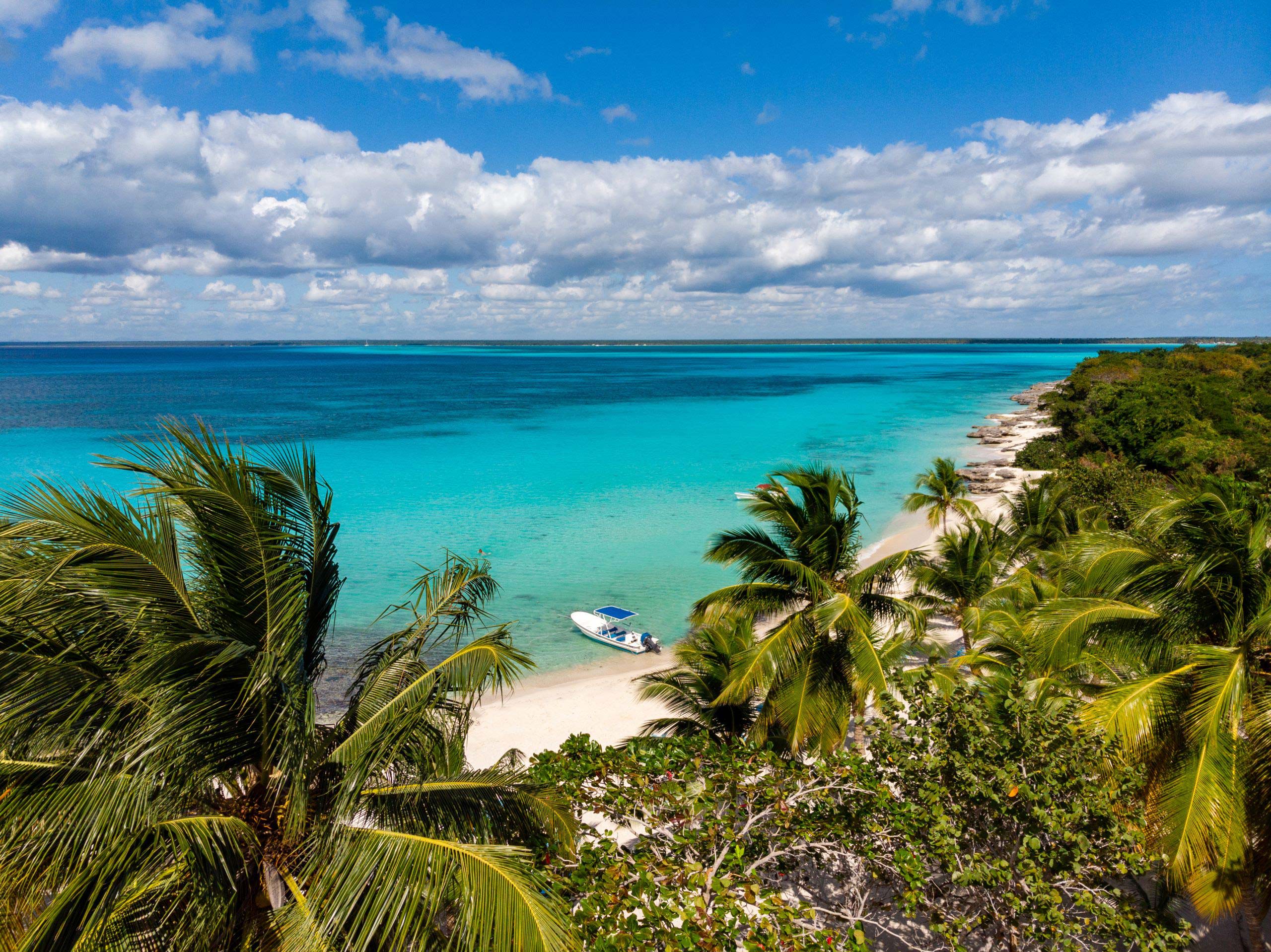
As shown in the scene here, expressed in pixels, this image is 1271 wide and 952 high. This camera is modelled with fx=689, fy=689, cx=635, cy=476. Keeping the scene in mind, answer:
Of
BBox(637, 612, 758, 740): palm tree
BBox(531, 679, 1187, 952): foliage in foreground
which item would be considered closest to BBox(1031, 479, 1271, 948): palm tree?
BBox(531, 679, 1187, 952): foliage in foreground

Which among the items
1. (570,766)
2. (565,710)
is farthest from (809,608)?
(565,710)

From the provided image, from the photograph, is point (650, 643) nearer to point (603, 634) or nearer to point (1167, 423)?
point (603, 634)

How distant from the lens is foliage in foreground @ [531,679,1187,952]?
6.10m

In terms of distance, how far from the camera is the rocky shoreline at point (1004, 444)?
42.1m

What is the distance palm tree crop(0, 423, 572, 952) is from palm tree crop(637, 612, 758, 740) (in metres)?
6.75

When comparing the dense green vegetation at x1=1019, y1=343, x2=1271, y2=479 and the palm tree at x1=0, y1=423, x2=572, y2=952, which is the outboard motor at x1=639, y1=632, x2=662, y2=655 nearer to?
the palm tree at x1=0, y1=423, x2=572, y2=952

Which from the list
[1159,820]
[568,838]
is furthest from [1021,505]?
[568,838]

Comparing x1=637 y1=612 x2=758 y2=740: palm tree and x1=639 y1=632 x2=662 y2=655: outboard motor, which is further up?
x1=637 y1=612 x2=758 y2=740: palm tree

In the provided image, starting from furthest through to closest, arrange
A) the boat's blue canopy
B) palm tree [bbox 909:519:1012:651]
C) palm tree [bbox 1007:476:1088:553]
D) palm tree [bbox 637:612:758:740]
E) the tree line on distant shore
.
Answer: the boat's blue canopy, palm tree [bbox 1007:476:1088:553], palm tree [bbox 909:519:1012:651], palm tree [bbox 637:612:758:740], the tree line on distant shore

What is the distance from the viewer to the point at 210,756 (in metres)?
5.20

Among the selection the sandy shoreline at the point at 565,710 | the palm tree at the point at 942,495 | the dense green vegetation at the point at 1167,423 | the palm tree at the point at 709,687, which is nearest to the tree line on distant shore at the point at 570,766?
the palm tree at the point at 709,687

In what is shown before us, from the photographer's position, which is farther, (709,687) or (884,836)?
(709,687)

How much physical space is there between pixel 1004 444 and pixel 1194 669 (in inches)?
2276

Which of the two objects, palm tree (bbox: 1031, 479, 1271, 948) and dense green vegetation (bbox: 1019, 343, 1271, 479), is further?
dense green vegetation (bbox: 1019, 343, 1271, 479)
